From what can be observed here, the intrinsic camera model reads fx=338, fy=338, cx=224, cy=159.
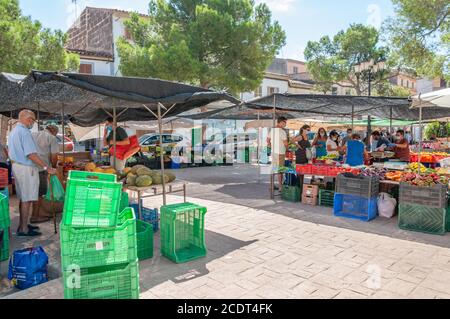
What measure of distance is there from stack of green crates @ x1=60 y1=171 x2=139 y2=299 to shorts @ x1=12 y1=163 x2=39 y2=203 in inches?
111

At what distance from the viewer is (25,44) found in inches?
453

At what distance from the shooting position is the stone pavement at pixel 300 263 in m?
3.64

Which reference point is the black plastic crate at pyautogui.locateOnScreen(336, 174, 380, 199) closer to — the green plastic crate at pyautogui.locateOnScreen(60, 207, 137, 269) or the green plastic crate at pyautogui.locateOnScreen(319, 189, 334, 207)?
the green plastic crate at pyautogui.locateOnScreen(319, 189, 334, 207)

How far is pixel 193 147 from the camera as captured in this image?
17.9m

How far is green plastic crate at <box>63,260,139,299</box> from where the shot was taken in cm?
297

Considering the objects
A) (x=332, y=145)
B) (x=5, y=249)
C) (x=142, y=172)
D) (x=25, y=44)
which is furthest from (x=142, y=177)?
(x=25, y=44)

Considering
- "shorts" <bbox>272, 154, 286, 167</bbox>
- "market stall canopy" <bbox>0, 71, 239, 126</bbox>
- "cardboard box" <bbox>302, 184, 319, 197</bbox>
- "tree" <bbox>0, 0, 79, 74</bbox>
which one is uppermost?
"tree" <bbox>0, 0, 79, 74</bbox>

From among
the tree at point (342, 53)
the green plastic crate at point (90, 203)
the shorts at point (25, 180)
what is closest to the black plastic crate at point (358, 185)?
the green plastic crate at point (90, 203)

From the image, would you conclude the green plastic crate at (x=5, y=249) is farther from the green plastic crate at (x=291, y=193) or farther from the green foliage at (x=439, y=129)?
the green foliage at (x=439, y=129)

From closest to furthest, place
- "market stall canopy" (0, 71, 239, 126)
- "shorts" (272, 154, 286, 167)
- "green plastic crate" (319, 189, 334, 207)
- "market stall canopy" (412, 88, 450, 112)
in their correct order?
"market stall canopy" (0, 71, 239, 126), "market stall canopy" (412, 88, 450, 112), "green plastic crate" (319, 189, 334, 207), "shorts" (272, 154, 286, 167)

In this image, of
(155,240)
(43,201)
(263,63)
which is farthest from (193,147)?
(155,240)

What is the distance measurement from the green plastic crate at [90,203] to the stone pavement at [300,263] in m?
1.03

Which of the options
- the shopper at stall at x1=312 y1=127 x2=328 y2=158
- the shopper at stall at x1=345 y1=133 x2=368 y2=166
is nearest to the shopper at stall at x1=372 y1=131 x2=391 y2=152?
the shopper at stall at x1=312 y1=127 x2=328 y2=158

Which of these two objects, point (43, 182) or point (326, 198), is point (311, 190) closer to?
point (326, 198)
